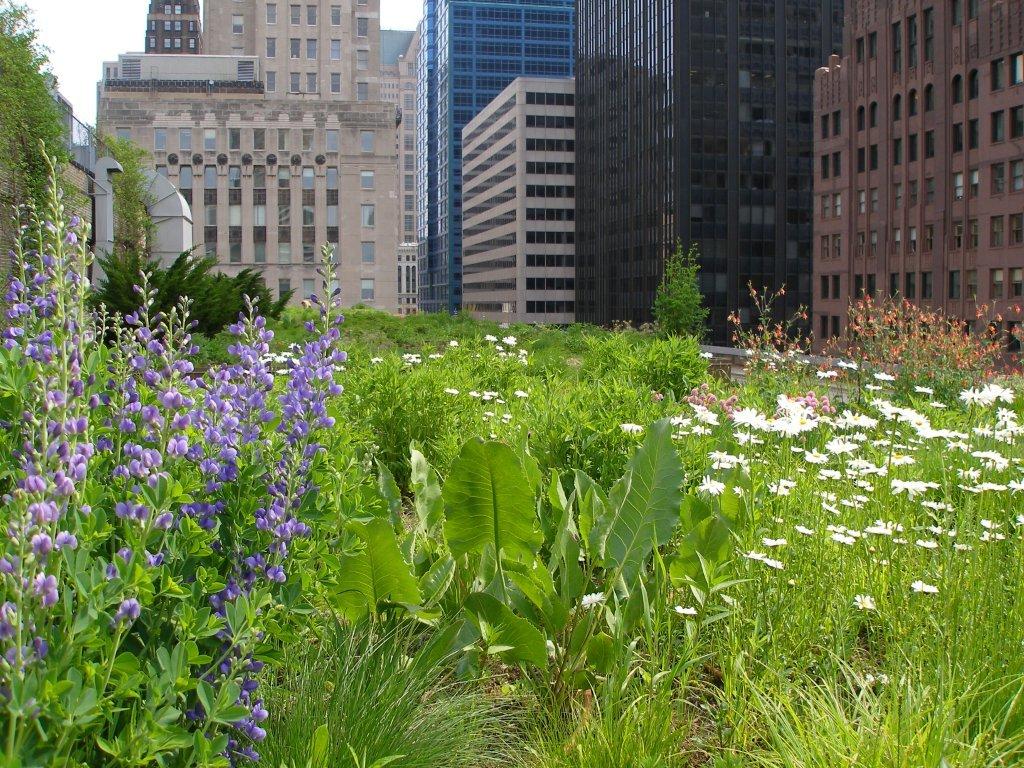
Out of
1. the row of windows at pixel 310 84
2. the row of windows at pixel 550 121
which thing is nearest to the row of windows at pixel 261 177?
the row of windows at pixel 310 84

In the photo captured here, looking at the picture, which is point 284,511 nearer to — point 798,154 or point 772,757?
point 772,757

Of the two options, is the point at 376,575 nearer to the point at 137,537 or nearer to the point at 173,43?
the point at 137,537

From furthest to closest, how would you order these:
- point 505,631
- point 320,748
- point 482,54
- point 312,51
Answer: point 482,54 < point 312,51 < point 505,631 < point 320,748

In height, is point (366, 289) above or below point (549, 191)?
below

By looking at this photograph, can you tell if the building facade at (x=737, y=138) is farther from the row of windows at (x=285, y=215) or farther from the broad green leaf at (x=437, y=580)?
the broad green leaf at (x=437, y=580)

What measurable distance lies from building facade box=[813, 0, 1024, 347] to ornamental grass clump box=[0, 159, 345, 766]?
185 feet

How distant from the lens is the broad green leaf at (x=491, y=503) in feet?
15.1

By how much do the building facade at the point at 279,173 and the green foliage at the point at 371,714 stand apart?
82.5 m

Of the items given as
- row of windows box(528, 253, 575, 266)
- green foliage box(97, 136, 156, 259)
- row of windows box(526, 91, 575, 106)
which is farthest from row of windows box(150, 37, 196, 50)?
green foliage box(97, 136, 156, 259)

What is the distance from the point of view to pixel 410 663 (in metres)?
3.99

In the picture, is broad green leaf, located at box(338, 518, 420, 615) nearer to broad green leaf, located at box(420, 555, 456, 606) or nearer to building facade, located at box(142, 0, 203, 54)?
broad green leaf, located at box(420, 555, 456, 606)

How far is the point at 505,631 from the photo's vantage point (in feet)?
14.1

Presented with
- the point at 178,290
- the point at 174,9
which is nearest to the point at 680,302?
the point at 178,290

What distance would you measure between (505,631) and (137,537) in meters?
1.95
